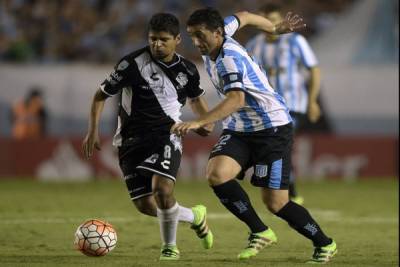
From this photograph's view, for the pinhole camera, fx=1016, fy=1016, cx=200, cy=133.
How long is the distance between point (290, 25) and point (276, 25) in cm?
19

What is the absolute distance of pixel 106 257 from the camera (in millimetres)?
8148

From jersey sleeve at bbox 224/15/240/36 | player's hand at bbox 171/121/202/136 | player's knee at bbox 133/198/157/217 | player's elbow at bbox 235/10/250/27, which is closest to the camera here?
player's hand at bbox 171/121/202/136

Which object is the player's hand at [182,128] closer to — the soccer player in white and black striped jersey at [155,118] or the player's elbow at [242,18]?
the soccer player in white and black striped jersey at [155,118]

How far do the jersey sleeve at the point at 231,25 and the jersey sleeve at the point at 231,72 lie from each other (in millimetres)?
837

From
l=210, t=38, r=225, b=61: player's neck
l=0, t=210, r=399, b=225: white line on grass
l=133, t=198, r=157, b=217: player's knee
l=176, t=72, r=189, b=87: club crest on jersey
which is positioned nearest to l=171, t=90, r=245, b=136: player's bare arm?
l=210, t=38, r=225, b=61: player's neck

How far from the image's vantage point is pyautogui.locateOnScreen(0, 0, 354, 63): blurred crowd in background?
65.6 ft

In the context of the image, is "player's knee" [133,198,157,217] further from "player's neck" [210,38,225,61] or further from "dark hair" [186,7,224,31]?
"dark hair" [186,7,224,31]

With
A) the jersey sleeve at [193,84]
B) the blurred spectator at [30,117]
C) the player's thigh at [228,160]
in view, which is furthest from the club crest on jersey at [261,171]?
the blurred spectator at [30,117]

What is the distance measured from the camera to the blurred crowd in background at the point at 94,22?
65.6 feet

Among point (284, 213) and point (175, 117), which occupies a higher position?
point (175, 117)

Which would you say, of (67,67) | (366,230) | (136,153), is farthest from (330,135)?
(136,153)

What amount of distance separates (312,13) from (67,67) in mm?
5279

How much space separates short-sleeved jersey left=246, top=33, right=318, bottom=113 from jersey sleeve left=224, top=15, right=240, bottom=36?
3226 millimetres

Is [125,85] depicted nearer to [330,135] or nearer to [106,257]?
[106,257]
